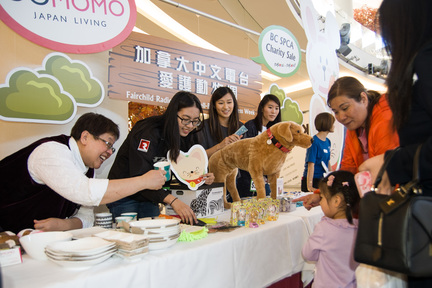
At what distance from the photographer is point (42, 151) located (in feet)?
4.25

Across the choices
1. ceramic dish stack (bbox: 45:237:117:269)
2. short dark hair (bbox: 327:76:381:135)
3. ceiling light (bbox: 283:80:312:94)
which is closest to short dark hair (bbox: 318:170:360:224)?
short dark hair (bbox: 327:76:381:135)

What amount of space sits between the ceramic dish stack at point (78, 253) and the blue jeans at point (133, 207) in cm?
80

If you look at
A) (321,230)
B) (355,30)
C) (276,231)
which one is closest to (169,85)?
(276,231)

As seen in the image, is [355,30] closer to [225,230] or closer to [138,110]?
[138,110]

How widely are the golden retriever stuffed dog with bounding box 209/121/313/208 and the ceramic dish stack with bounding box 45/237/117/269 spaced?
1166mm

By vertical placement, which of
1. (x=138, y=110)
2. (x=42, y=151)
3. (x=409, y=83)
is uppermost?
(x=138, y=110)

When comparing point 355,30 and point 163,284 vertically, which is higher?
point 355,30

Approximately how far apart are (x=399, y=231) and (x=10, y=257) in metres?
1.19

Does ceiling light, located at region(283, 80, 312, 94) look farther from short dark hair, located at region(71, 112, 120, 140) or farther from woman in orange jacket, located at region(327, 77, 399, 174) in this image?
short dark hair, located at region(71, 112, 120, 140)

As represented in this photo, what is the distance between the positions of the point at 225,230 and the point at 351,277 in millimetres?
621

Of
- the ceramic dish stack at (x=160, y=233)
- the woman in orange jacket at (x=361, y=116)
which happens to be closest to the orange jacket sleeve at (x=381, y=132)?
the woman in orange jacket at (x=361, y=116)

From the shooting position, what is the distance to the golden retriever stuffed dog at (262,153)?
1925mm

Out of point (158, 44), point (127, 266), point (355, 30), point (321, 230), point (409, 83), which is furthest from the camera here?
point (355, 30)

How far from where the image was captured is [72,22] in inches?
83.5
